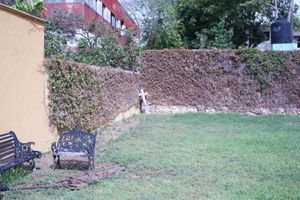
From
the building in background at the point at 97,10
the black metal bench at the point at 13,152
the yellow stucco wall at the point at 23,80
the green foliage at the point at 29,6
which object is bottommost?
the black metal bench at the point at 13,152

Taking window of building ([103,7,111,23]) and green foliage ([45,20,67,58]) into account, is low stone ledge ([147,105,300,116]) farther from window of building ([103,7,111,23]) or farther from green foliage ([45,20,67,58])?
window of building ([103,7,111,23])

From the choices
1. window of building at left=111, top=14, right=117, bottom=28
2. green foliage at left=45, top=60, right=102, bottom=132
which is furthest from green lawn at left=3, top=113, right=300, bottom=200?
window of building at left=111, top=14, right=117, bottom=28

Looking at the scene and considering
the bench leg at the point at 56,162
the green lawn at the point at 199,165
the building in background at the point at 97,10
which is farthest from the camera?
the building in background at the point at 97,10

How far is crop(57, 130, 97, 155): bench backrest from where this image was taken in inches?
265

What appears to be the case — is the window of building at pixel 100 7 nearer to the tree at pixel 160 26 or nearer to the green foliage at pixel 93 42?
the tree at pixel 160 26

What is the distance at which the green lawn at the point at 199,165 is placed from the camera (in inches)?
208

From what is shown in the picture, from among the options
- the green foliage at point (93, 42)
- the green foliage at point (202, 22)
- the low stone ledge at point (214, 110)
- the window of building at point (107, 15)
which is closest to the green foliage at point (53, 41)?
the green foliage at point (93, 42)

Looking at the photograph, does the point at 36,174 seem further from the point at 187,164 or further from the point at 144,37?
the point at 144,37

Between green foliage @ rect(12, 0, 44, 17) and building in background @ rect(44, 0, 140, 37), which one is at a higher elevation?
building in background @ rect(44, 0, 140, 37)

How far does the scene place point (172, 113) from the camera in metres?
17.3

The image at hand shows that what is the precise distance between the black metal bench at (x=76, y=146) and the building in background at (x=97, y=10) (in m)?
6.84

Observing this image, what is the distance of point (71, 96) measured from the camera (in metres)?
9.24

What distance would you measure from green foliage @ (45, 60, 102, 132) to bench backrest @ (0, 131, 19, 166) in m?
2.19

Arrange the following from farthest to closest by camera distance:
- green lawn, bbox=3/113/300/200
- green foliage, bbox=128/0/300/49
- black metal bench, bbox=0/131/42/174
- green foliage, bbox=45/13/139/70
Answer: green foliage, bbox=128/0/300/49
green foliage, bbox=45/13/139/70
black metal bench, bbox=0/131/42/174
green lawn, bbox=3/113/300/200
